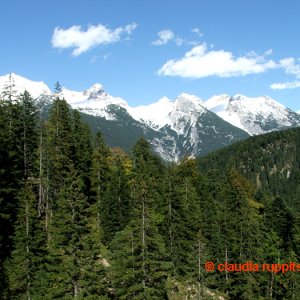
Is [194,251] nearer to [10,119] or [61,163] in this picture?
[61,163]

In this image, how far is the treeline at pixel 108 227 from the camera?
31.5 m

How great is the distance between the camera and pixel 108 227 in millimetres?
55281

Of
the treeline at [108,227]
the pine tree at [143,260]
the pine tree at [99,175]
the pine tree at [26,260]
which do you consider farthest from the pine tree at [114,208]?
the pine tree at [26,260]

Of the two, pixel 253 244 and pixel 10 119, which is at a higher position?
pixel 10 119

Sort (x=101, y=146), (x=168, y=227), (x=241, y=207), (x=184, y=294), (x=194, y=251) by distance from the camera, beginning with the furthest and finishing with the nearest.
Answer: (x=101, y=146) → (x=241, y=207) → (x=168, y=227) → (x=184, y=294) → (x=194, y=251)

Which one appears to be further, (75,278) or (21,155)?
(21,155)

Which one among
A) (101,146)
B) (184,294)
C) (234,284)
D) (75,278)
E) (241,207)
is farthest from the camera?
(101,146)

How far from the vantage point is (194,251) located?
1745 inches

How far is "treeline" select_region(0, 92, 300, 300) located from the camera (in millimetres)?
31453

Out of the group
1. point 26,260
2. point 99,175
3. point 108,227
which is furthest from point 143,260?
point 99,175

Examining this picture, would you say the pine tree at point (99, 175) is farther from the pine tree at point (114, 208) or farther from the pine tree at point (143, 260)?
the pine tree at point (143, 260)

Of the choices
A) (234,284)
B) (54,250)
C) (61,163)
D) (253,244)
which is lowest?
(234,284)

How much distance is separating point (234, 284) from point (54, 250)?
3651 cm

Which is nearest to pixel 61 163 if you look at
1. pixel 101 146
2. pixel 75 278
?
pixel 101 146
